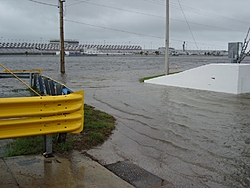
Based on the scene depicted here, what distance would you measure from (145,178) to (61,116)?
1677 mm

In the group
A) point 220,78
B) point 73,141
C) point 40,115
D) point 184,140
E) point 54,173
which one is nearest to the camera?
point 54,173

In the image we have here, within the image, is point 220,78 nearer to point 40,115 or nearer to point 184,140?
point 184,140

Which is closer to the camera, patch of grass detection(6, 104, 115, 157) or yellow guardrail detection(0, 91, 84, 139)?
yellow guardrail detection(0, 91, 84, 139)

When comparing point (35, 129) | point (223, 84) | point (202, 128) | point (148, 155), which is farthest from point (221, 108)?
point (35, 129)

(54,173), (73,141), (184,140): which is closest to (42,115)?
(54,173)

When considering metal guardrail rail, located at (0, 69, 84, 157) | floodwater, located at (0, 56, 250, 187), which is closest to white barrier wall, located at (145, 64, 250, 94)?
floodwater, located at (0, 56, 250, 187)

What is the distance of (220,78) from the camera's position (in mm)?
15133

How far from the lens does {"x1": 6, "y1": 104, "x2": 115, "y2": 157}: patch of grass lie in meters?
5.59

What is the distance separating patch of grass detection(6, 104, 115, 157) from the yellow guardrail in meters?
0.69

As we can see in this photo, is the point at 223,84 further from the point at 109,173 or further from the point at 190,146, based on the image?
the point at 109,173

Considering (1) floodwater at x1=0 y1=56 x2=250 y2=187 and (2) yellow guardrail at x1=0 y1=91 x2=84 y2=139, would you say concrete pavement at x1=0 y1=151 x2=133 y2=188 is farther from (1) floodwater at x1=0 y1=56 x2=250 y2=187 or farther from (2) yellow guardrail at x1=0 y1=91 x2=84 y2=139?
(1) floodwater at x1=0 y1=56 x2=250 y2=187

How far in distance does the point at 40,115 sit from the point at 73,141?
4.86 ft

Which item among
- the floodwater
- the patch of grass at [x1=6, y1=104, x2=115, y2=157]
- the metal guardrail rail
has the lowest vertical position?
the floodwater

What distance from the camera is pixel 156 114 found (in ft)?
32.4
